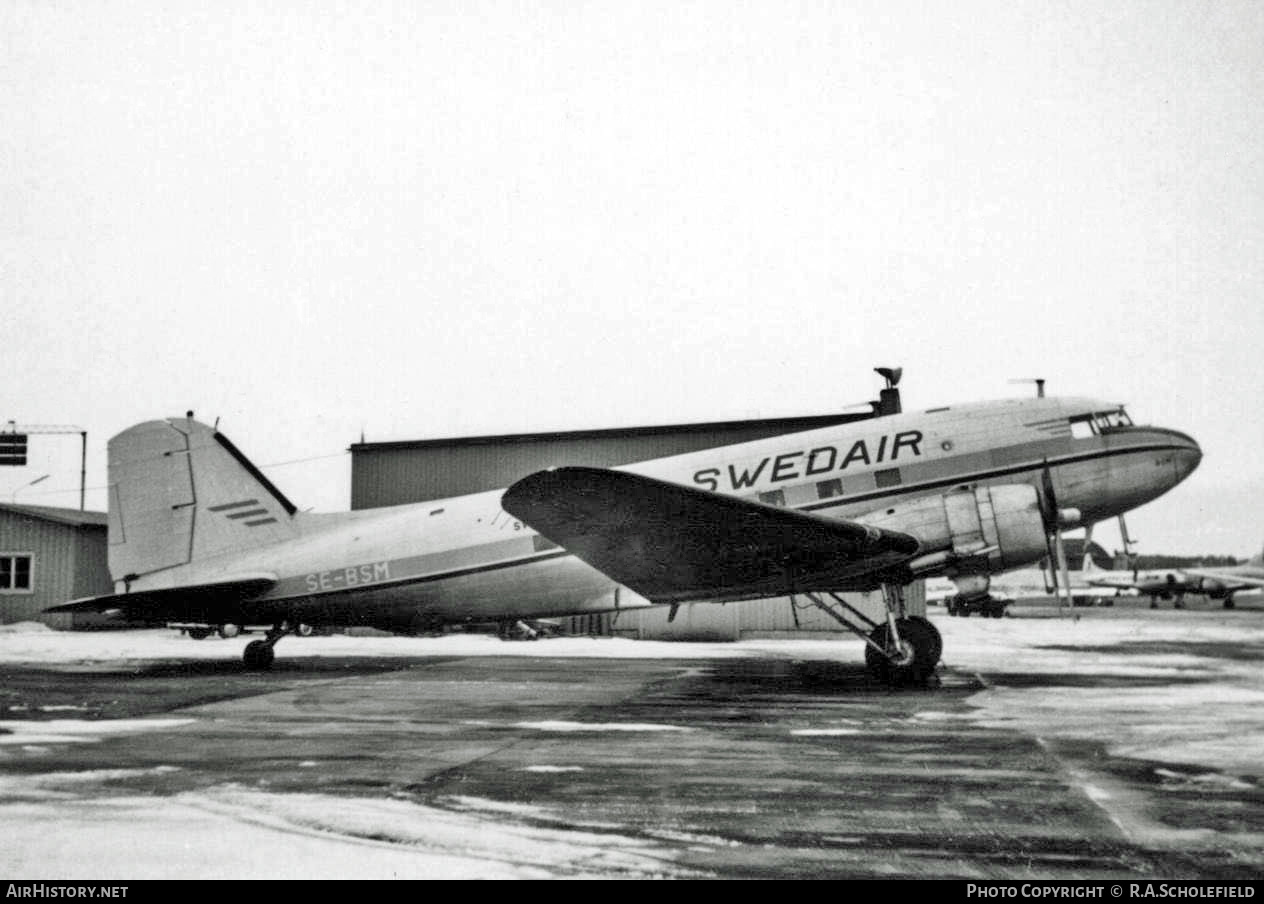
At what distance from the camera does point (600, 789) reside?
630cm

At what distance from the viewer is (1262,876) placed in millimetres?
4379

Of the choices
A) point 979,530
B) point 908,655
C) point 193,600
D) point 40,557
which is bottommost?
point 908,655

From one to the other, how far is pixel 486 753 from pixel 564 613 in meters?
6.62

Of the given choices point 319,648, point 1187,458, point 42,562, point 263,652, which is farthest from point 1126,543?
point 42,562

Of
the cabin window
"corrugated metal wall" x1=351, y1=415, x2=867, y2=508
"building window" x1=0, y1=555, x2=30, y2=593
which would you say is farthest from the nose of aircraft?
"building window" x1=0, y1=555, x2=30, y2=593

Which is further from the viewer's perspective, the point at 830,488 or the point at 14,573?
the point at 14,573

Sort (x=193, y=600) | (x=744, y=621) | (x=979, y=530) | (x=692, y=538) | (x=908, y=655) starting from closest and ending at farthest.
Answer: (x=692, y=538)
(x=908, y=655)
(x=979, y=530)
(x=193, y=600)
(x=744, y=621)

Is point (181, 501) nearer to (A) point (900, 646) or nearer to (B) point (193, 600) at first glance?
(B) point (193, 600)

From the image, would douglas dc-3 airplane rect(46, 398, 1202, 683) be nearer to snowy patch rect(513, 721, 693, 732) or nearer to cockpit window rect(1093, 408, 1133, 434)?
cockpit window rect(1093, 408, 1133, 434)

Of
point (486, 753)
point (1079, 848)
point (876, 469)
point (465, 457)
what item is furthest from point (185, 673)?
point (465, 457)

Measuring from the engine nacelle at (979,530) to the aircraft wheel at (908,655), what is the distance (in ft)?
2.69

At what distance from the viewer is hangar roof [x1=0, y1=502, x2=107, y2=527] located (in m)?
33.7

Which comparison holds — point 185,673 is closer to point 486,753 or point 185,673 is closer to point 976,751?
point 486,753

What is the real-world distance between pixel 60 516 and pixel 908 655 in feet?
113
